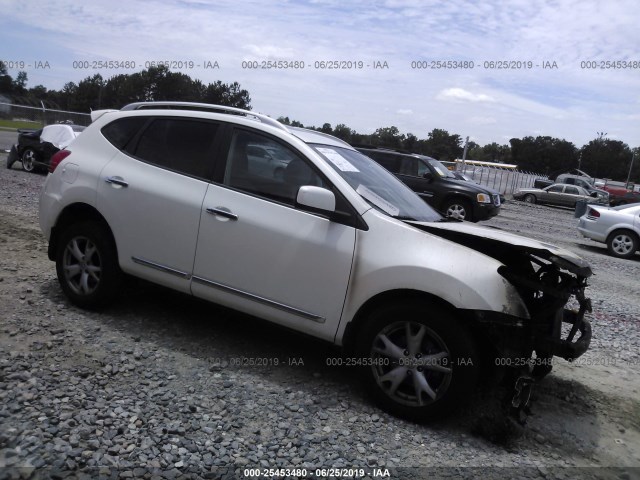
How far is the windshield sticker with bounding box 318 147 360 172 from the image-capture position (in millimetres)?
4238

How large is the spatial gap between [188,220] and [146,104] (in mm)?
1495

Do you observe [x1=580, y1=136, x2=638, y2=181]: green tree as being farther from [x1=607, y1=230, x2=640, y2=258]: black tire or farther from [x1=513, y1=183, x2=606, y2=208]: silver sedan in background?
[x1=607, y1=230, x2=640, y2=258]: black tire

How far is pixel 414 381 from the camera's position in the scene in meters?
3.60

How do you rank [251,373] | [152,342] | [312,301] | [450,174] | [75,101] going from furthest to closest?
[75,101] → [450,174] → [152,342] → [251,373] → [312,301]

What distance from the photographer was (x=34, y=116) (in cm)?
3012

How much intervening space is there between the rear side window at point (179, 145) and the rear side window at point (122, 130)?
0.12 meters

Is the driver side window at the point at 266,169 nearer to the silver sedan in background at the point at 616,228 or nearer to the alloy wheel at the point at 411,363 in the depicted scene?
the alloy wheel at the point at 411,363

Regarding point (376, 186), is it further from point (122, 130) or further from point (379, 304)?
point (122, 130)

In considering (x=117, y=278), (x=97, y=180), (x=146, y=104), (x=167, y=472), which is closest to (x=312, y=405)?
(x=167, y=472)

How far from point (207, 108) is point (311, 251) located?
1.80m

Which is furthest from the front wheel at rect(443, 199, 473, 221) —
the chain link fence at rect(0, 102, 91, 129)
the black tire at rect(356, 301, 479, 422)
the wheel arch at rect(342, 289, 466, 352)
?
the chain link fence at rect(0, 102, 91, 129)

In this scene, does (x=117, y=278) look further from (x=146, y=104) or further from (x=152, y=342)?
(x=146, y=104)

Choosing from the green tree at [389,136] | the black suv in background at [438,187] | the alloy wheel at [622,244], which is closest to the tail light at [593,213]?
the alloy wheel at [622,244]

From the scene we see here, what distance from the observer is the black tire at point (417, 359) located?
11.3 ft
